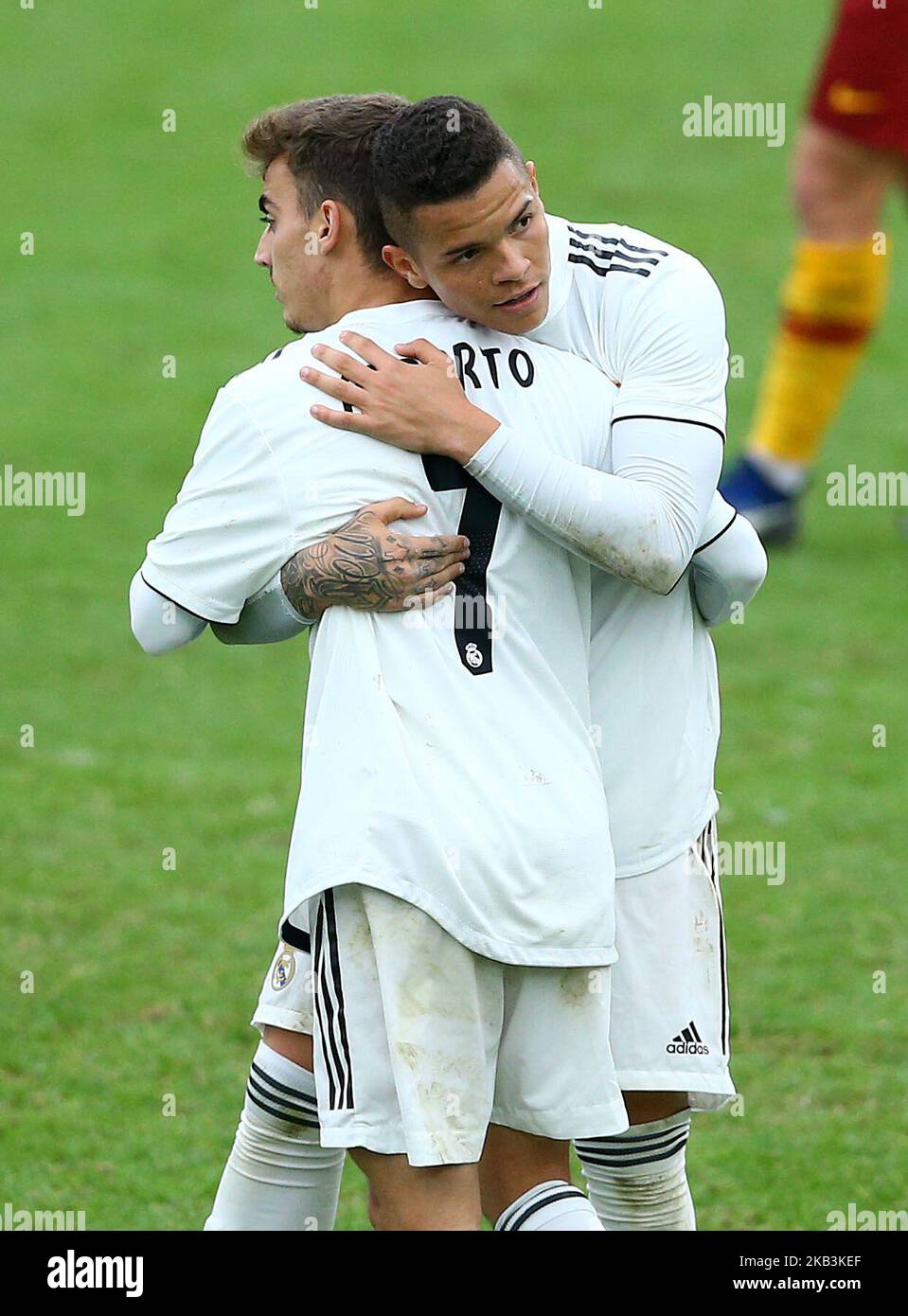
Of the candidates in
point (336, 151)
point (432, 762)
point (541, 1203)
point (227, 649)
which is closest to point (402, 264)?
point (336, 151)

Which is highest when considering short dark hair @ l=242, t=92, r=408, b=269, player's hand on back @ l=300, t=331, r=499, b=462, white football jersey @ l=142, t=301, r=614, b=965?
short dark hair @ l=242, t=92, r=408, b=269

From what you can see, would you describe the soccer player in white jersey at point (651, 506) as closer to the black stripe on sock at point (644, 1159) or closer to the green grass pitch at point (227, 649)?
the black stripe on sock at point (644, 1159)

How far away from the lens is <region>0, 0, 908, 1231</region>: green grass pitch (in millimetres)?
4234

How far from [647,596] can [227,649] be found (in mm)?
5018

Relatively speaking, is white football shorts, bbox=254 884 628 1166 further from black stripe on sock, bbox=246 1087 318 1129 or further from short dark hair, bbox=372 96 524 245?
short dark hair, bbox=372 96 524 245

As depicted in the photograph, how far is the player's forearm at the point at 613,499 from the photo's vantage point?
8.46 ft

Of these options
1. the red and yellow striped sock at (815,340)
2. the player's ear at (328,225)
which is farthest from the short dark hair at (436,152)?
the red and yellow striped sock at (815,340)

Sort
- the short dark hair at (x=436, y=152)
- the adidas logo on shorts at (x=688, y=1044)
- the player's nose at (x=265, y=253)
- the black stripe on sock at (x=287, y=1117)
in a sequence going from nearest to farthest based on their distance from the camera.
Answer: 1. the short dark hair at (x=436, y=152)
2. the player's nose at (x=265, y=253)
3. the adidas logo on shorts at (x=688, y=1044)
4. the black stripe on sock at (x=287, y=1117)

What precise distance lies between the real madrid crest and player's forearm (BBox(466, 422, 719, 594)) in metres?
0.78

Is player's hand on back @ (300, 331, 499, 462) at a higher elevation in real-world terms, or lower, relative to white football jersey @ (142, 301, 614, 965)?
higher

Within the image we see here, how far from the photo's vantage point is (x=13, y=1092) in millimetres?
4234

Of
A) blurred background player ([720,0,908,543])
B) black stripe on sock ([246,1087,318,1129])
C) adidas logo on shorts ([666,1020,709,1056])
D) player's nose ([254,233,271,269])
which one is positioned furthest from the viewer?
blurred background player ([720,0,908,543])

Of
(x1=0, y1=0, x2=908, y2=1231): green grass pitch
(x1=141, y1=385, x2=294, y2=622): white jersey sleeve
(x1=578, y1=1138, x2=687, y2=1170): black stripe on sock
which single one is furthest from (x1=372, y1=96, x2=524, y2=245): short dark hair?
(x1=578, y1=1138, x2=687, y2=1170): black stripe on sock

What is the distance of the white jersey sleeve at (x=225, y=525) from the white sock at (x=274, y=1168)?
0.77m
